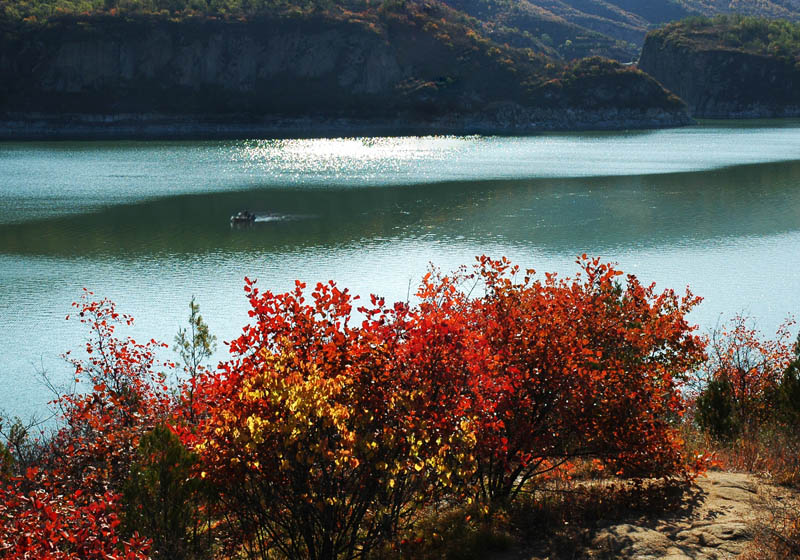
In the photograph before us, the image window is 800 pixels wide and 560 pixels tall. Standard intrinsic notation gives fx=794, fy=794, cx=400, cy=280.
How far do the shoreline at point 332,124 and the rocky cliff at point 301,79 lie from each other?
1.16 ft

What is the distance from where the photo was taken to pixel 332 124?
146 metres

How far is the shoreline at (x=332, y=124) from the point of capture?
137 m

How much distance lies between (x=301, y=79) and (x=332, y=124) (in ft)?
89.2

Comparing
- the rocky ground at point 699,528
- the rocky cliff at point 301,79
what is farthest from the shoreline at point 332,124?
the rocky ground at point 699,528

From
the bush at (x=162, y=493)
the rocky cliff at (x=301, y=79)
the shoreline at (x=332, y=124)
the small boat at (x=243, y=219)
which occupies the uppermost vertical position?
the rocky cliff at (x=301, y=79)

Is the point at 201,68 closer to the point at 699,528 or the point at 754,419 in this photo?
the point at 754,419

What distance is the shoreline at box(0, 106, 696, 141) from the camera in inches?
5399

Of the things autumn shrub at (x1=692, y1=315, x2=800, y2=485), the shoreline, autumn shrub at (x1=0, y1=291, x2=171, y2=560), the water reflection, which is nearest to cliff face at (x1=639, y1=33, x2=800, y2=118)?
the shoreline

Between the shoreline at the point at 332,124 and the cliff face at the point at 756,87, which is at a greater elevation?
the cliff face at the point at 756,87

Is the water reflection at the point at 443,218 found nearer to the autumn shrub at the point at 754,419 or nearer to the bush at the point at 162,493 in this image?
the autumn shrub at the point at 754,419

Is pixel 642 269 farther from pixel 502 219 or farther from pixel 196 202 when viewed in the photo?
pixel 196 202

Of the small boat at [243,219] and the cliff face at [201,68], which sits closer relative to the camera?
the small boat at [243,219]

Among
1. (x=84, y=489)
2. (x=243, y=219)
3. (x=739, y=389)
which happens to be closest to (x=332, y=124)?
(x=243, y=219)

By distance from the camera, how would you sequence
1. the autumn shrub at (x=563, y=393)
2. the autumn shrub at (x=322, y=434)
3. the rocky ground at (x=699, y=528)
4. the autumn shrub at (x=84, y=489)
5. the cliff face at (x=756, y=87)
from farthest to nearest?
the cliff face at (x=756, y=87), the autumn shrub at (x=563, y=393), the rocky ground at (x=699, y=528), the autumn shrub at (x=322, y=434), the autumn shrub at (x=84, y=489)
